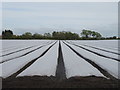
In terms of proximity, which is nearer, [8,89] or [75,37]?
[8,89]

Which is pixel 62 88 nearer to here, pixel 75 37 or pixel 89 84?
pixel 89 84

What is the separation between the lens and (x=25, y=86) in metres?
0.86

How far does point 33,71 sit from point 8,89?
14.6 inches

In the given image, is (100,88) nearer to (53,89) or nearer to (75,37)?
(53,89)

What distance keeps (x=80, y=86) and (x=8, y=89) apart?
0.34 metres

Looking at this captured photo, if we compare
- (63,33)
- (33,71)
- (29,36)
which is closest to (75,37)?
(63,33)

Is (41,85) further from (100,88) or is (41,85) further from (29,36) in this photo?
(29,36)

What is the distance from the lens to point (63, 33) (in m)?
15.6

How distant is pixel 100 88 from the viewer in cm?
83

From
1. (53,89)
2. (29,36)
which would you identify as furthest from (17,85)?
(29,36)

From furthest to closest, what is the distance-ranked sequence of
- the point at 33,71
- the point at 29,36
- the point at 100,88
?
the point at 29,36 → the point at 33,71 → the point at 100,88

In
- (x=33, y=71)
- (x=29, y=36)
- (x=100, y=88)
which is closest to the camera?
(x=100, y=88)

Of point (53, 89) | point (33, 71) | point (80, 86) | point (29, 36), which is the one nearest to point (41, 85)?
point (53, 89)

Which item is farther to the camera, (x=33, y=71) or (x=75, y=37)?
(x=75, y=37)
